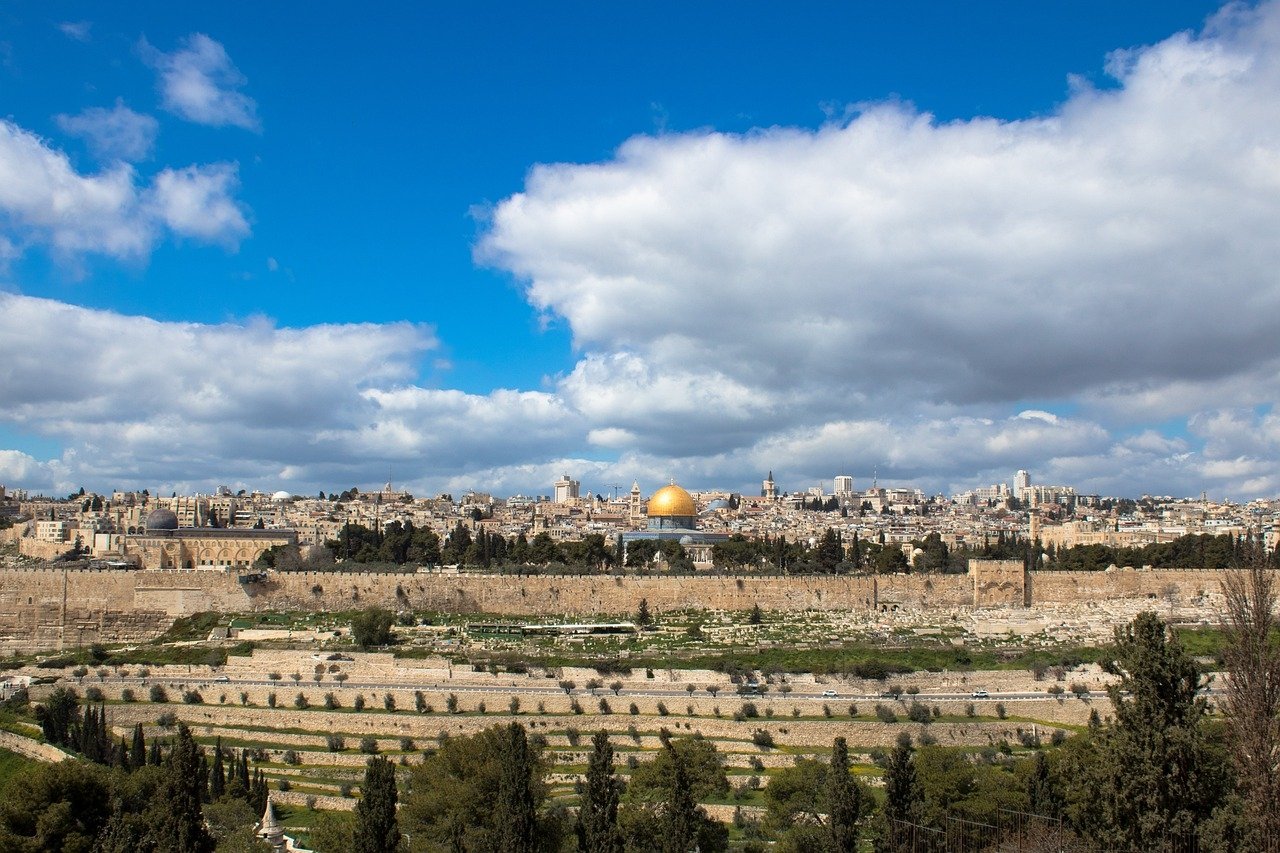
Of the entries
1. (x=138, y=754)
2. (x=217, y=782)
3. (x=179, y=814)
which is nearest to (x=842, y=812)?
(x=179, y=814)

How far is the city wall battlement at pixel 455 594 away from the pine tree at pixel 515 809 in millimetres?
28380

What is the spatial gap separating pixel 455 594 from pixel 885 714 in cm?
2224

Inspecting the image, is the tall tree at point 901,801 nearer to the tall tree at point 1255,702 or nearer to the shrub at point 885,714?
the tall tree at point 1255,702

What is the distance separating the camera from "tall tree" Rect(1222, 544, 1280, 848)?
38.4 feet

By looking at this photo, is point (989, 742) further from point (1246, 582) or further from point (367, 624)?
point (367, 624)

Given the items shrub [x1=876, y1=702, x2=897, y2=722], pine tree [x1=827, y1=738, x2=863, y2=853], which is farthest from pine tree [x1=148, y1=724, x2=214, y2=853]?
shrub [x1=876, y1=702, x2=897, y2=722]

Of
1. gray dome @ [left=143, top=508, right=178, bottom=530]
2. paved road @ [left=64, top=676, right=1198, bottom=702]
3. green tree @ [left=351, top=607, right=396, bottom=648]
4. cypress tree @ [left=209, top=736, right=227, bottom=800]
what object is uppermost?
gray dome @ [left=143, top=508, right=178, bottom=530]

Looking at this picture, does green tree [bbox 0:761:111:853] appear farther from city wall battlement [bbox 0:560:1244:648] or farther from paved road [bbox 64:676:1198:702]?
city wall battlement [bbox 0:560:1244:648]

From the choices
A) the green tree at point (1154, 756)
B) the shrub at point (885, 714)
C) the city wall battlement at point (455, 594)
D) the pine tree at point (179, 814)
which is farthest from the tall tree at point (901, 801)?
the city wall battlement at point (455, 594)

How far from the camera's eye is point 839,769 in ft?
57.0

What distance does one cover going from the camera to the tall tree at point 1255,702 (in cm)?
1170

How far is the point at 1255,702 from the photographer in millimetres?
11867

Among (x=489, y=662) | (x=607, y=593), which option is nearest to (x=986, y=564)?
(x=607, y=593)

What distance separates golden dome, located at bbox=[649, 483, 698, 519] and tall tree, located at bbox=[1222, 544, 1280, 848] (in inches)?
2315
